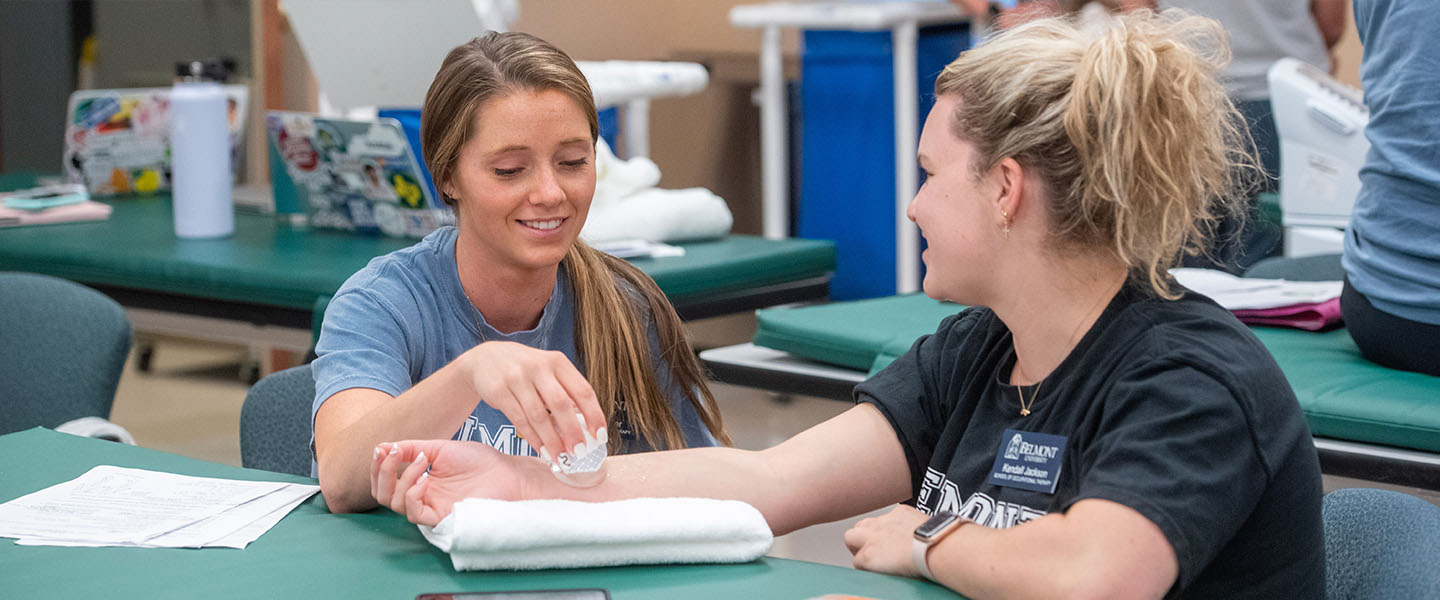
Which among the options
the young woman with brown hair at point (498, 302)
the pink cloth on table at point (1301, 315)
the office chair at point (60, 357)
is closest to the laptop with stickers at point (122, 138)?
the office chair at point (60, 357)

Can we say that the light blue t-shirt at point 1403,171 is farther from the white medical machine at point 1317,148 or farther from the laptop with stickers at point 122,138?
the laptop with stickers at point 122,138

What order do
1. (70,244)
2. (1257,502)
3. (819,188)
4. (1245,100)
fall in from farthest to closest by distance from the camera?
1. (819,188)
2. (1245,100)
3. (70,244)
4. (1257,502)

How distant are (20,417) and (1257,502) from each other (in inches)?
65.2

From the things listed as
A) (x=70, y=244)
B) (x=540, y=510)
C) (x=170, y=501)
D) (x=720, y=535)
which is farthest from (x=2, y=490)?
(x=70, y=244)

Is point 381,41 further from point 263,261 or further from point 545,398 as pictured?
point 545,398

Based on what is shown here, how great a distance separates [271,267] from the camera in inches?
98.2

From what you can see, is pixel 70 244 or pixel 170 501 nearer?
pixel 170 501

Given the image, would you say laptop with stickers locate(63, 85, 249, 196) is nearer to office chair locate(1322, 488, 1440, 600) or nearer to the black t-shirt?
the black t-shirt

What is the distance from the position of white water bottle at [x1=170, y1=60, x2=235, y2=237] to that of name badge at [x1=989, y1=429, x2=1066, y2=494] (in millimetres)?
2220

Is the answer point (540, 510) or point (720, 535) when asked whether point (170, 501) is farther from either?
point (720, 535)

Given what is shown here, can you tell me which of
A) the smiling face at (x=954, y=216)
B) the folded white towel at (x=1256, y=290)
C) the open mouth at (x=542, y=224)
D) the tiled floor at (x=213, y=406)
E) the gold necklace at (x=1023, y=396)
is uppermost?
the smiling face at (x=954, y=216)

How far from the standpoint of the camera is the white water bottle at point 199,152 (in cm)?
289

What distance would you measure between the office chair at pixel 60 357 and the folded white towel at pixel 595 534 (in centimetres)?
108

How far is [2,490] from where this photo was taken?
4.11ft
